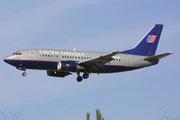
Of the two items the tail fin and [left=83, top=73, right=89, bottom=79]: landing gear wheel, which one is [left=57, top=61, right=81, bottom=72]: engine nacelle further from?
the tail fin

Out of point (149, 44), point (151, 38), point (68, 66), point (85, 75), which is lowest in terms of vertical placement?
point (85, 75)

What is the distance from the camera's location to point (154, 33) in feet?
199

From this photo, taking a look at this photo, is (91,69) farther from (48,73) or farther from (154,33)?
(154,33)

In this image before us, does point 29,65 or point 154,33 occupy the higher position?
point 154,33

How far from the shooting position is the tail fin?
5772cm

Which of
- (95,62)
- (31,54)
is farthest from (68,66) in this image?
(31,54)

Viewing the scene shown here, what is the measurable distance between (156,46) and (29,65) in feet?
71.7

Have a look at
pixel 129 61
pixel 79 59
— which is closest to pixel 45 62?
pixel 79 59

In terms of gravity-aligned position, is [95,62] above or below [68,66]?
above

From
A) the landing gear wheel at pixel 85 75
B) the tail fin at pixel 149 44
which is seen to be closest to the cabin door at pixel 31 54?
the landing gear wheel at pixel 85 75

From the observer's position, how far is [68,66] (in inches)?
2007

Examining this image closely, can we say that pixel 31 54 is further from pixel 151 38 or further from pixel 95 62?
pixel 151 38

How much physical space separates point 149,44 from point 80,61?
44.5 feet

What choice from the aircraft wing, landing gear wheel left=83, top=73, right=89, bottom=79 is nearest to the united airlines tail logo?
the aircraft wing
